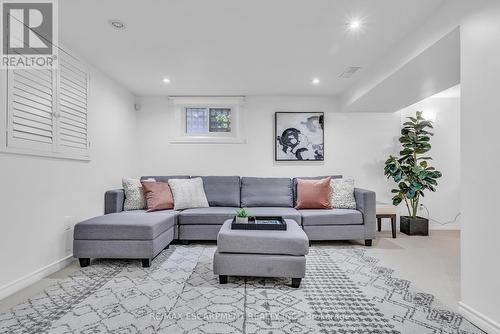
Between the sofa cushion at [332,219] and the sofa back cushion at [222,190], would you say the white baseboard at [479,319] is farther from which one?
the sofa back cushion at [222,190]

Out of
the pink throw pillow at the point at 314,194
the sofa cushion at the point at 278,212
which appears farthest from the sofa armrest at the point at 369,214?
the sofa cushion at the point at 278,212

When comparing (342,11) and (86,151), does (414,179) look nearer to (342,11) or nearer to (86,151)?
(342,11)

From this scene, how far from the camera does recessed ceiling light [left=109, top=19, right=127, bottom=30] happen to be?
242 centimetres

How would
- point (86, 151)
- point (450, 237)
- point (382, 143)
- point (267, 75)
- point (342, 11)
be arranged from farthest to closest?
point (382, 143), point (450, 237), point (267, 75), point (86, 151), point (342, 11)

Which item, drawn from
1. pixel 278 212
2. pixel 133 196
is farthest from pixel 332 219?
pixel 133 196

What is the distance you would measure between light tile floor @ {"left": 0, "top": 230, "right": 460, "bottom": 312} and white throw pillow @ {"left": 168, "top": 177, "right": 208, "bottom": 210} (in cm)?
140

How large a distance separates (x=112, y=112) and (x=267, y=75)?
7.49 ft

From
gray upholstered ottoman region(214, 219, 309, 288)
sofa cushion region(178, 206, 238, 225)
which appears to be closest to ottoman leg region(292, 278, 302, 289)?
gray upholstered ottoman region(214, 219, 309, 288)

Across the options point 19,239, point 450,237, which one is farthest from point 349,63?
point 19,239

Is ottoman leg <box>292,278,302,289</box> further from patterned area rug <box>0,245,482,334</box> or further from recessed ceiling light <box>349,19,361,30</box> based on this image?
recessed ceiling light <box>349,19,361,30</box>

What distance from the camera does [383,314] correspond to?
6.27ft

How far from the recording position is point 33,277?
2.43 metres

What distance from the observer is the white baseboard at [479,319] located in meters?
1.64

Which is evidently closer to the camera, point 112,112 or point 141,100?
point 112,112
